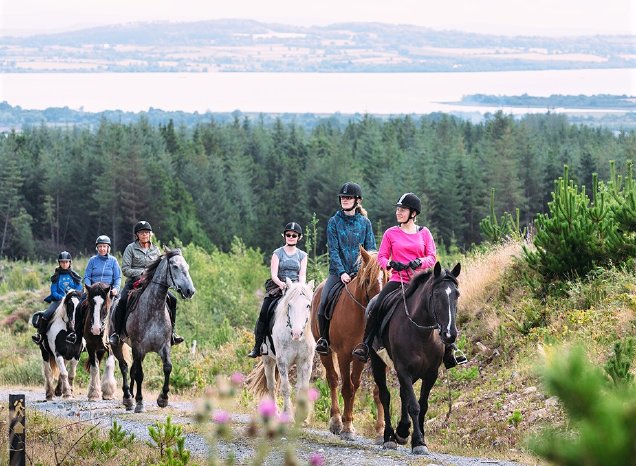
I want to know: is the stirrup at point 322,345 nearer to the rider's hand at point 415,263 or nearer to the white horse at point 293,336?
the white horse at point 293,336

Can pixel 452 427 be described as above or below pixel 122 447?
below

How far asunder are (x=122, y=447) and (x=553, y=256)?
9573 millimetres

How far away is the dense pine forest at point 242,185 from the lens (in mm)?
117375

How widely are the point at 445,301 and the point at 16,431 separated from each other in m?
4.16

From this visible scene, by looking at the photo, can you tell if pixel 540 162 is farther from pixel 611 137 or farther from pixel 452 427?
pixel 452 427

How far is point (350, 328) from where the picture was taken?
43.0 feet

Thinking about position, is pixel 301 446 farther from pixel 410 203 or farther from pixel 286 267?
pixel 410 203

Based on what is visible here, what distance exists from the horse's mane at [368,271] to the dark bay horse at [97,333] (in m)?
5.28

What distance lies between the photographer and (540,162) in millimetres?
130750

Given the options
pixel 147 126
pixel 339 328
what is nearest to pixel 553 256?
pixel 339 328

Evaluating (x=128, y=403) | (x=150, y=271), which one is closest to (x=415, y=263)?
(x=150, y=271)

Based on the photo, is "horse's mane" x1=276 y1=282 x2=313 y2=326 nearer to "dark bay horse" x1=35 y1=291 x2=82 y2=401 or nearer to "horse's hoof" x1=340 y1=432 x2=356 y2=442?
"horse's hoof" x1=340 y1=432 x2=356 y2=442

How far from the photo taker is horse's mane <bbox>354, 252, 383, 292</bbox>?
12672mm

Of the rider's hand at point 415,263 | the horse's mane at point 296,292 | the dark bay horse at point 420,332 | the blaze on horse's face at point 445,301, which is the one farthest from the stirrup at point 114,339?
the blaze on horse's face at point 445,301
